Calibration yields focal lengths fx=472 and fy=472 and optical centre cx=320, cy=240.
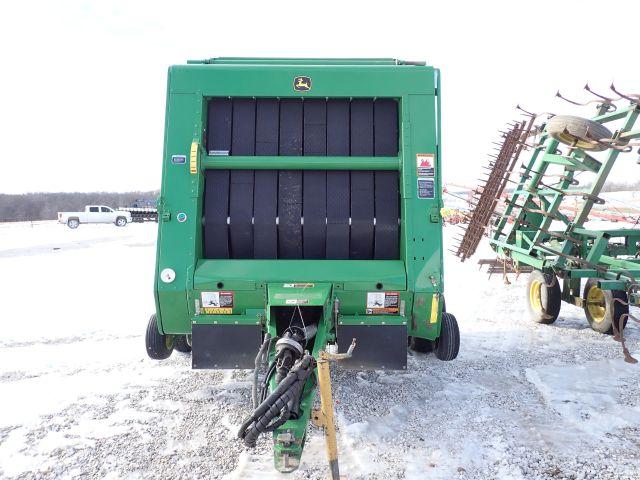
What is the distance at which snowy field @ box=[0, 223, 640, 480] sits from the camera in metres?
3.23

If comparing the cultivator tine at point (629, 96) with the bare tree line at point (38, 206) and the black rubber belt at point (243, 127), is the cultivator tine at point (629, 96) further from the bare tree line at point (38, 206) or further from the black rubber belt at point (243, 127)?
the bare tree line at point (38, 206)

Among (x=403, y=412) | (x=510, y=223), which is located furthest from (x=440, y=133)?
(x=510, y=223)

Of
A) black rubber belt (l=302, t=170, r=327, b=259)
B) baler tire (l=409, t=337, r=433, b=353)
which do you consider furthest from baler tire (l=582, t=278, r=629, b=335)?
black rubber belt (l=302, t=170, r=327, b=259)

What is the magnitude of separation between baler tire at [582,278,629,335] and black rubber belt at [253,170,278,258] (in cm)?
456

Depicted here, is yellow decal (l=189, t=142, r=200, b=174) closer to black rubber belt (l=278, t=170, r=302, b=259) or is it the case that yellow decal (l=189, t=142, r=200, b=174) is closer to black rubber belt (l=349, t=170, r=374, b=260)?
black rubber belt (l=278, t=170, r=302, b=259)

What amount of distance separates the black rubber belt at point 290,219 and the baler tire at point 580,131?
382 cm

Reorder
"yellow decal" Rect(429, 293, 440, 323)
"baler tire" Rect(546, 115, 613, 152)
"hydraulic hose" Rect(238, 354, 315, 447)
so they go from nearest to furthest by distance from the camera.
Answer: "hydraulic hose" Rect(238, 354, 315, 447) < "yellow decal" Rect(429, 293, 440, 323) < "baler tire" Rect(546, 115, 613, 152)

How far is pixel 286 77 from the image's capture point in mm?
4141

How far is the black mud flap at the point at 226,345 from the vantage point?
3906 mm

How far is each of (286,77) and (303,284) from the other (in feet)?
5.96

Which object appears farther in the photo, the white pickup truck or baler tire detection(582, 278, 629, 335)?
the white pickup truck

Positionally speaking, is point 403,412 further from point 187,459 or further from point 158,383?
point 158,383

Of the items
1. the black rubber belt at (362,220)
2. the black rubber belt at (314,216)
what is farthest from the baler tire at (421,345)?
the black rubber belt at (314,216)

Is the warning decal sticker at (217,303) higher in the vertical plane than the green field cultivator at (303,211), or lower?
lower
